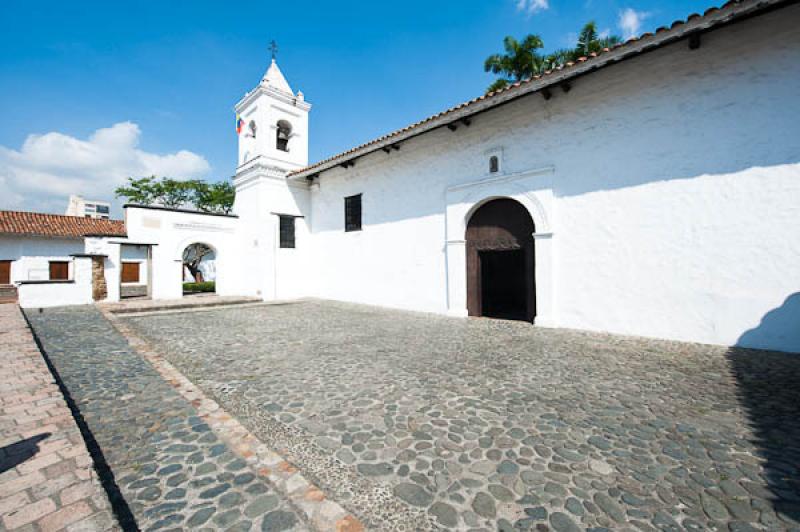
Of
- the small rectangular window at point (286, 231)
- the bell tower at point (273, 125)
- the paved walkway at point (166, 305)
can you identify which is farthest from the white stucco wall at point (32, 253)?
the small rectangular window at point (286, 231)

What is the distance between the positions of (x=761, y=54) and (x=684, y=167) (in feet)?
6.08

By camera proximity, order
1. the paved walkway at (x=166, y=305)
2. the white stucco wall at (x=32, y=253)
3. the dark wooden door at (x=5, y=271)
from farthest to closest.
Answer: the white stucco wall at (x=32, y=253), the dark wooden door at (x=5, y=271), the paved walkway at (x=166, y=305)

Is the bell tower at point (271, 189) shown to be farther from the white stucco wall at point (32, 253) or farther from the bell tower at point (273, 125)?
the white stucco wall at point (32, 253)

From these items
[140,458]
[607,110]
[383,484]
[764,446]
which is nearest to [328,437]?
[383,484]

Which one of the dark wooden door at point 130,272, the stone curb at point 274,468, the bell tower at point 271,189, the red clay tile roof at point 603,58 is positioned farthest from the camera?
the dark wooden door at point 130,272

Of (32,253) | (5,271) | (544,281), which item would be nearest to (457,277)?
(544,281)

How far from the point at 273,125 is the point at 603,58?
38.8ft

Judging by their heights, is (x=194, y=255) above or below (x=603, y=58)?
below

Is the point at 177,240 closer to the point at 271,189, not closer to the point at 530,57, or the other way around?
the point at 271,189

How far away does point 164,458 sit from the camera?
A: 2391 millimetres

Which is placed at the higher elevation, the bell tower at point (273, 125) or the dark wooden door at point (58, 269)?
the bell tower at point (273, 125)

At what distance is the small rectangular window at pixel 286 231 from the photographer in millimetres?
13234

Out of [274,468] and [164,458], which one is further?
[164,458]

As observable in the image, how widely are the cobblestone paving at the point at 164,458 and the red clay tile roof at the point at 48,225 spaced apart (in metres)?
17.6
